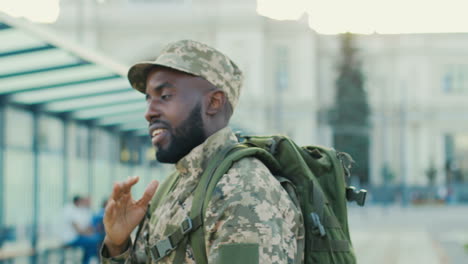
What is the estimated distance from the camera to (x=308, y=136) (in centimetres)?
5272

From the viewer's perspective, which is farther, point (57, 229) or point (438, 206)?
point (438, 206)

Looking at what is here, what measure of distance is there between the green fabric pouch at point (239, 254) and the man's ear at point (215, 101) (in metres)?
0.52

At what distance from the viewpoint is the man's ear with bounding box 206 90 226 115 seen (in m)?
2.45

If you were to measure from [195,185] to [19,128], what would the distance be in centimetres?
708

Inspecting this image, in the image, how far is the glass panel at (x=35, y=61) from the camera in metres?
6.98

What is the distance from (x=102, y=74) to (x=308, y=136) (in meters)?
45.1

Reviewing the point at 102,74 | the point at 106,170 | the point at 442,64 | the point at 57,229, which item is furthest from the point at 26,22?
the point at 442,64

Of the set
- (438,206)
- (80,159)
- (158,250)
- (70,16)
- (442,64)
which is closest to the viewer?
(158,250)

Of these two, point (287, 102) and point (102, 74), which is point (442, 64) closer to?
point (287, 102)

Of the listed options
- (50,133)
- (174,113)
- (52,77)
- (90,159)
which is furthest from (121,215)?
(90,159)

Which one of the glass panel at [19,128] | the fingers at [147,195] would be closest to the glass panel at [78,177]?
the glass panel at [19,128]

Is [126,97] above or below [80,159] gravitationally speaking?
above

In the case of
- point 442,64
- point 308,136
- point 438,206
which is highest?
point 442,64

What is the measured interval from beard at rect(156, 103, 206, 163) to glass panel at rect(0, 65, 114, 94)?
5.27 m
